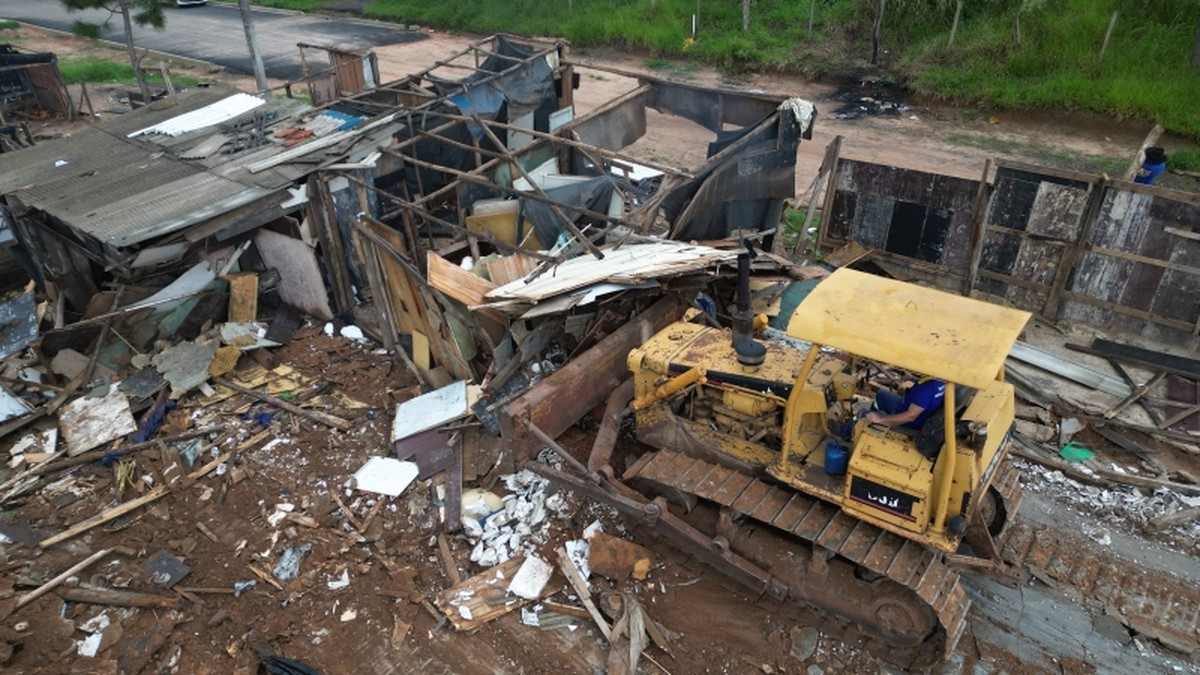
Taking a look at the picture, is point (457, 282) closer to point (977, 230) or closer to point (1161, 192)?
point (977, 230)

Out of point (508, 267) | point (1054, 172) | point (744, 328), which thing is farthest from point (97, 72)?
point (1054, 172)

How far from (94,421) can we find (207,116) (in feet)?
20.7

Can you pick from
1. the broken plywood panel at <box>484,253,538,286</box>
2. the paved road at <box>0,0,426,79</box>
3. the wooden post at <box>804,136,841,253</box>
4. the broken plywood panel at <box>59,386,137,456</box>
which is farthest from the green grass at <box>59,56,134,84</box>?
the wooden post at <box>804,136,841,253</box>

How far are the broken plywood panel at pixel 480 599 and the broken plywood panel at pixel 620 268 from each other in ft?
8.48

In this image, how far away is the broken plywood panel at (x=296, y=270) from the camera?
10.4 meters

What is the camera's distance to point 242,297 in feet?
34.0

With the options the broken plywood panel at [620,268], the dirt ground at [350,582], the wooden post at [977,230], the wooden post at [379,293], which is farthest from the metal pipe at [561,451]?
the wooden post at [977,230]

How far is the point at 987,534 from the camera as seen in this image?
5.82 m

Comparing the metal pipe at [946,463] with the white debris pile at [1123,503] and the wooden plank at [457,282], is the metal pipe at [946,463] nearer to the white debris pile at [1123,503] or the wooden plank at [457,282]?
the white debris pile at [1123,503]

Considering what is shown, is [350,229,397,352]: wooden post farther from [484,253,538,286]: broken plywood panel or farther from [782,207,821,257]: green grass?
[782,207,821,257]: green grass

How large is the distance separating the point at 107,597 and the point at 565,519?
4031 mm

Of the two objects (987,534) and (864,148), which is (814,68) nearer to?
(864,148)

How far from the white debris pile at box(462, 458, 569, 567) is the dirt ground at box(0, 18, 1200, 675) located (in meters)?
0.06

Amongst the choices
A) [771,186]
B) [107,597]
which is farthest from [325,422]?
[771,186]
